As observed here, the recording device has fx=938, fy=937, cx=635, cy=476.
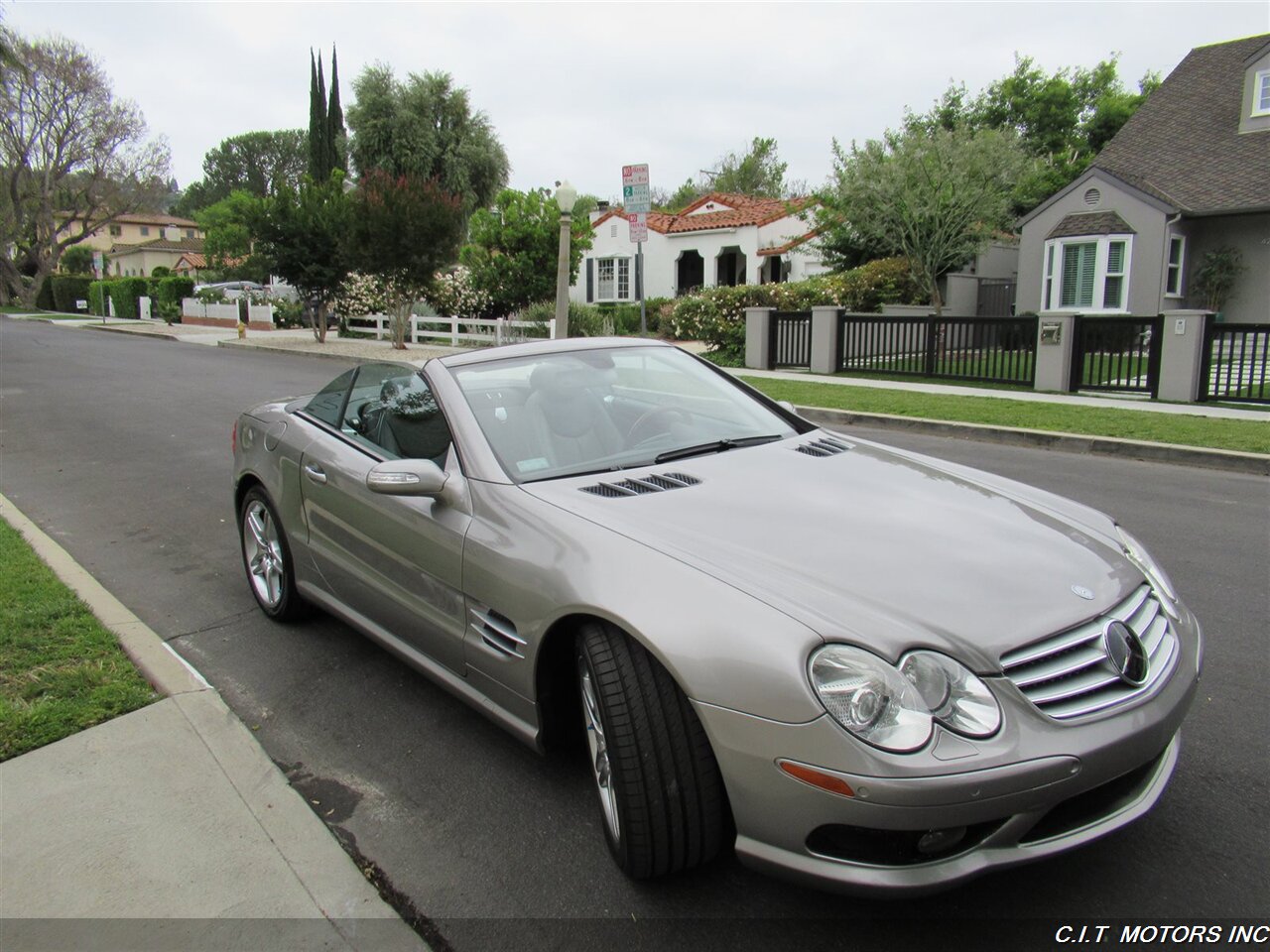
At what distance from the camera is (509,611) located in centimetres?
289

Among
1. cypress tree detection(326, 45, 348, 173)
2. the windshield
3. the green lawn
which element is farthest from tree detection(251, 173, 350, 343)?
cypress tree detection(326, 45, 348, 173)

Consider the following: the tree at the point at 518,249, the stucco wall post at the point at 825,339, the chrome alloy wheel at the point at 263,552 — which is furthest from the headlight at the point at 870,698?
the tree at the point at 518,249

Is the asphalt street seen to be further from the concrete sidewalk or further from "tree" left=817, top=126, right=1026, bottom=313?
"tree" left=817, top=126, right=1026, bottom=313

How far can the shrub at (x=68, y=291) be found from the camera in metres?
54.7

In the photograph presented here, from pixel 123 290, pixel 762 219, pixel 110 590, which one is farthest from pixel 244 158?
pixel 110 590

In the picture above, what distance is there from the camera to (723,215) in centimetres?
3250

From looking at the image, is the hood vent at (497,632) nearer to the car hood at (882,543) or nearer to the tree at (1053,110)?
the car hood at (882,543)

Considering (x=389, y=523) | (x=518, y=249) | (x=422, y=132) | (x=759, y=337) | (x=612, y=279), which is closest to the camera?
(x=389, y=523)

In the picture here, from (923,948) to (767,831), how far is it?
1.77 feet

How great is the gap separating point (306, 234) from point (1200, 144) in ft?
74.0

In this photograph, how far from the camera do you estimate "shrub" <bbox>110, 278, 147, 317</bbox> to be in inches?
1816

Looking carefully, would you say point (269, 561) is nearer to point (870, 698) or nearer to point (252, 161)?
point (870, 698)

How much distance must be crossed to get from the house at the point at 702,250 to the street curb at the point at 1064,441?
18.3 meters

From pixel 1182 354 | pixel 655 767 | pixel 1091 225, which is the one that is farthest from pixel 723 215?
pixel 655 767
